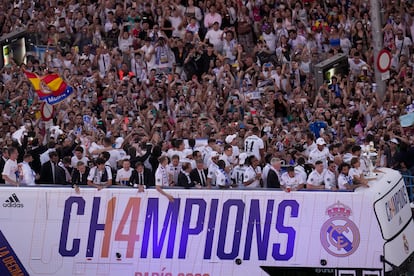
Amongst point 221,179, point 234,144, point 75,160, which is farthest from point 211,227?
point 234,144

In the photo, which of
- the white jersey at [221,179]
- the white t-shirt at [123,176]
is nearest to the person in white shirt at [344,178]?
the white jersey at [221,179]

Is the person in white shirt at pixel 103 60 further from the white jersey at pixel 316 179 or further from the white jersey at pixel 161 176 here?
the white jersey at pixel 316 179

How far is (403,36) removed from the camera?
27531 mm

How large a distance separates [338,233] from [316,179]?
55.2 inches

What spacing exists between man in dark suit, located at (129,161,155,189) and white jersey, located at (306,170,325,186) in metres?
2.45

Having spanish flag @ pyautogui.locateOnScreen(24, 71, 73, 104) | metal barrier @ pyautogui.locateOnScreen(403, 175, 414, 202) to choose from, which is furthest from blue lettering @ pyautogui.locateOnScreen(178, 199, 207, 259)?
spanish flag @ pyautogui.locateOnScreen(24, 71, 73, 104)

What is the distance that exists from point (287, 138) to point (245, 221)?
5.63m

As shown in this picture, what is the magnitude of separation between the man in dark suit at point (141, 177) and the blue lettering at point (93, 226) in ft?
3.63

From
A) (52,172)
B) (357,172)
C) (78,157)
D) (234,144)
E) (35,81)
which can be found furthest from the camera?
(35,81)

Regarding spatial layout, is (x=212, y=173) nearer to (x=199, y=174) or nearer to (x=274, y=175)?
(x=199, y=174)

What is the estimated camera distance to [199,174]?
62.6 ft

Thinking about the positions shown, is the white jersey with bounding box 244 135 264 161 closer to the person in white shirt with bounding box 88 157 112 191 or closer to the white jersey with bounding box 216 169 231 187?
the white jersey with bounding box 216 169 231 187

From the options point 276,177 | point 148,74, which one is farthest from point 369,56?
point 276,177

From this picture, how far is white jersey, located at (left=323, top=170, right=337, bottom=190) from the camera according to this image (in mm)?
18062
